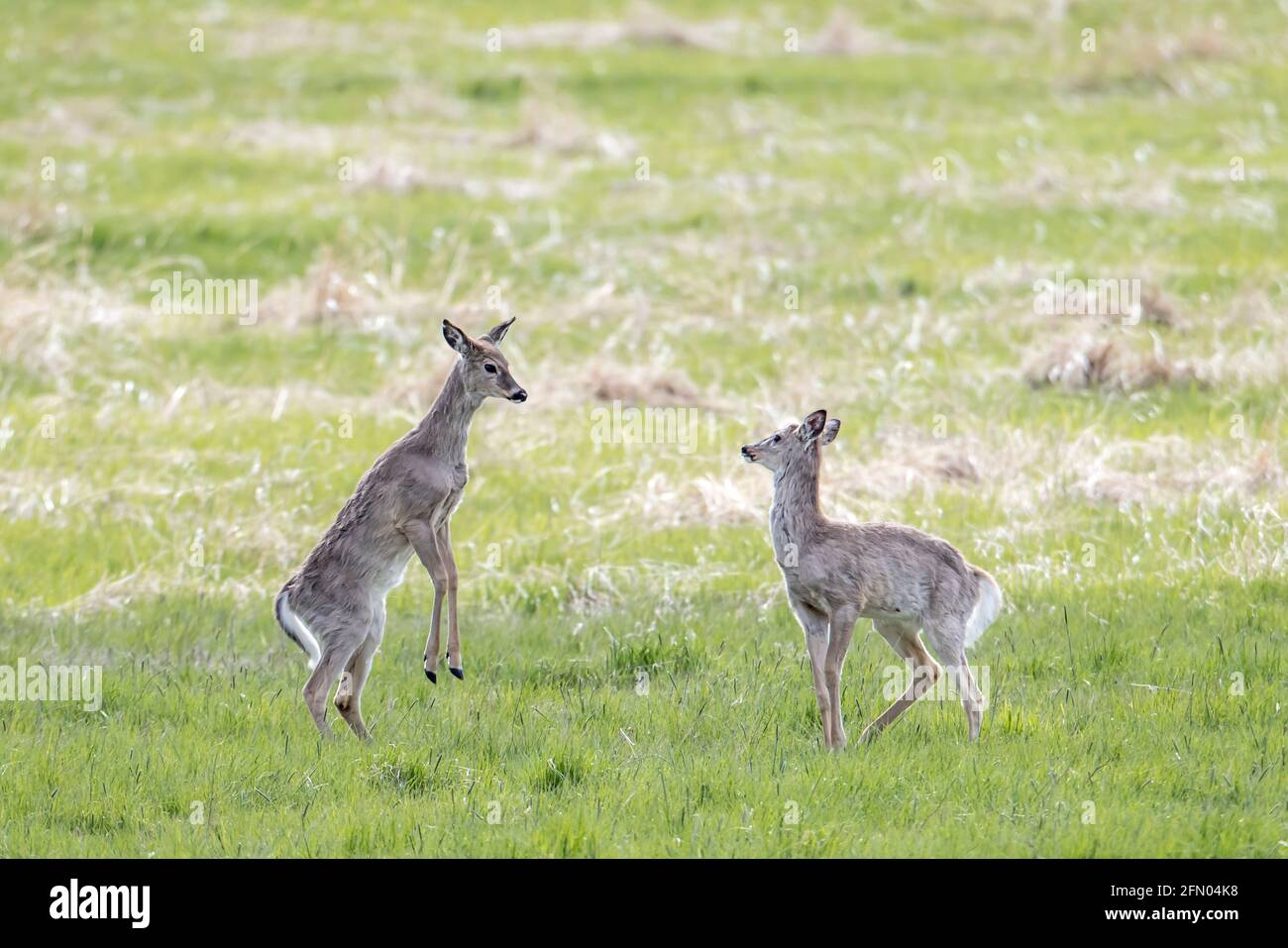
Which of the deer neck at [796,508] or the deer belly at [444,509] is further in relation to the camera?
the deer belly at [444,509]

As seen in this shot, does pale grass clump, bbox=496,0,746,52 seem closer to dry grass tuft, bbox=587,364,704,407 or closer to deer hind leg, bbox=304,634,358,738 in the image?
dry grass tuft, bbox=587,364,704,407

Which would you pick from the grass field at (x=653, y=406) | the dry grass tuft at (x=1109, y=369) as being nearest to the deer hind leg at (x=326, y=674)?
the grass field at (x=653, y=406)

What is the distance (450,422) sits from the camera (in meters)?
10.0

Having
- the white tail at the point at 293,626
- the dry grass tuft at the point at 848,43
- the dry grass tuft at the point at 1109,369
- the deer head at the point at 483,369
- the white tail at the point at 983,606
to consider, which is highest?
the dry grass tuft at the point at 848,43

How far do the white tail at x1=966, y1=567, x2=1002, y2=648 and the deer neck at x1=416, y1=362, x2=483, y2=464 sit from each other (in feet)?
9.44

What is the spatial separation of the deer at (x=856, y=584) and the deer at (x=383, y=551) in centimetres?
155

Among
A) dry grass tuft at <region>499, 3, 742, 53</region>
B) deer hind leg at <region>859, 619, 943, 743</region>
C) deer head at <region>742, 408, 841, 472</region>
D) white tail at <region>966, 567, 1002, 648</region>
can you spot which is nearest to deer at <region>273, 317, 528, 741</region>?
deer head at <region>742, 408, 841, 472</region>

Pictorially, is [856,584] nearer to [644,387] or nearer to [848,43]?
[644,387]

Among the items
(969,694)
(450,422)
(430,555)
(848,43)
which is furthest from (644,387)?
(848,43)

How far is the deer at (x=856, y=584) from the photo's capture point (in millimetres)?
9086

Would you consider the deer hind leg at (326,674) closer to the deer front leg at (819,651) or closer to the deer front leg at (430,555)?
the deer front leg at (430,555)

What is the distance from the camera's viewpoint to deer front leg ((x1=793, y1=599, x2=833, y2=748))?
29.4 feet

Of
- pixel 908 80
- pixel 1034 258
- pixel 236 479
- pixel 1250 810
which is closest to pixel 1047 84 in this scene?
pixel 908 80

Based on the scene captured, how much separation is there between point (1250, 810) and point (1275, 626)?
320 centimetres
